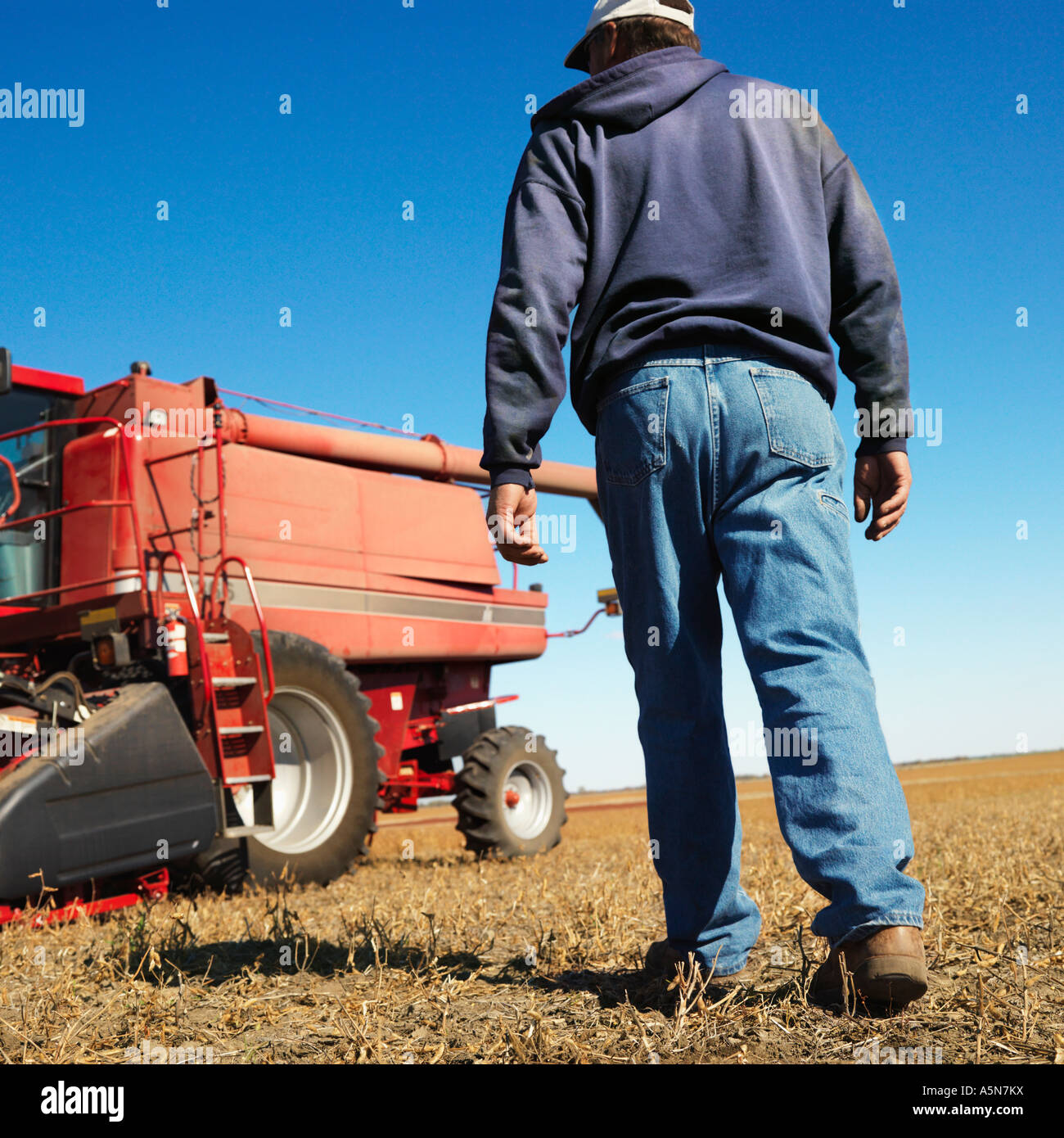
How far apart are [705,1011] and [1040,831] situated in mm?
4340

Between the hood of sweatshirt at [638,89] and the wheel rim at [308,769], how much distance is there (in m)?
4.31

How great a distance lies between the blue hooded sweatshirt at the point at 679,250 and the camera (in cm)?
218

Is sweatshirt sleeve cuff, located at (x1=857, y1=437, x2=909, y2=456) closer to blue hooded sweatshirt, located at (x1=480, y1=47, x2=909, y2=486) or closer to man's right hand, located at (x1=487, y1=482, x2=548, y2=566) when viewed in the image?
blue hooded sweatshirt, located at (x1=480, y1=47, x2=909, y2=486)

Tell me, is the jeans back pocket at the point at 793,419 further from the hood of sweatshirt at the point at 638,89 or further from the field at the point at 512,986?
the field at the point at 512,986

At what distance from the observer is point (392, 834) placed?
46.7 feet

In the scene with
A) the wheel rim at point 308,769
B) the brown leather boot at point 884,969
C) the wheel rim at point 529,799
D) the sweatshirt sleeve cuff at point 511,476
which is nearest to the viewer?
the brown leather boot at point 884,969

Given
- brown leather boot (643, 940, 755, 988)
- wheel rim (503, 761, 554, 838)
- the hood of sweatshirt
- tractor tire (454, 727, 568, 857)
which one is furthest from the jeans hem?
wheel rim (503, 761, 554, 838)

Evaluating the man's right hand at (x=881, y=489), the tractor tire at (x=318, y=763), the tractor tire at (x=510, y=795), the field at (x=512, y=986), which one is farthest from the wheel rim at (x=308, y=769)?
the man's right hand at (x=881, y=489)

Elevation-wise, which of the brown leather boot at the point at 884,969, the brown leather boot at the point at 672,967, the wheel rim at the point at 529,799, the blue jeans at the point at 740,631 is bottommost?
the wheel rim at the point at 529,799

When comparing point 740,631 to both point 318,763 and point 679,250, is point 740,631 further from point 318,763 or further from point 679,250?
point 318,763

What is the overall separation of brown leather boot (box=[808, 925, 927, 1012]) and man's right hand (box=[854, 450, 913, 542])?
34.8 inches
